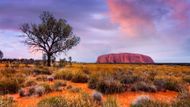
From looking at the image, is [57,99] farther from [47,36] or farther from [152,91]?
[47,36]

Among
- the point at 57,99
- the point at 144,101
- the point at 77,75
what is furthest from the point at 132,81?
the point at 57,99

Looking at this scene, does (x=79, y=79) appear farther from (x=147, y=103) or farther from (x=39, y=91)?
(x=147, y=103)

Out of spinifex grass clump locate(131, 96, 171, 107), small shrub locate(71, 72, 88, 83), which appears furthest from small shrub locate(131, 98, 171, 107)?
small shrub locate(71, 72, 88, 83)

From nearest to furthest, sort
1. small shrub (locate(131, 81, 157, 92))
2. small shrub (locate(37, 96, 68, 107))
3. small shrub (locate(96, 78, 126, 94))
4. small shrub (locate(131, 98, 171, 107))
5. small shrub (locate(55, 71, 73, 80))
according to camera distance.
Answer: small shrub (locate(37, 96, 68, 107)) < small shrub (locate(131, 98, 171, 107)) < small shrub (locate(96, 78, 126, 94)) < small shrub (locate(131, 81, 157, 92)) < small shrub (locate(55, 71, 73, 80))

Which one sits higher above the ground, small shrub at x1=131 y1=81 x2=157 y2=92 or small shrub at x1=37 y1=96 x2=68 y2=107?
small shrub at x1=37 y1=96 x2=68 y2=107

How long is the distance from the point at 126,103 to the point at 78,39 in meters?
39.5

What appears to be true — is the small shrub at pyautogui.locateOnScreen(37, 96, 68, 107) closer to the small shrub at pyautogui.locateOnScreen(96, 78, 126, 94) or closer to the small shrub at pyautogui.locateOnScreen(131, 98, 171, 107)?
the small shrub at pyautogui.locateOnScreen(131, 98, 171, 107)

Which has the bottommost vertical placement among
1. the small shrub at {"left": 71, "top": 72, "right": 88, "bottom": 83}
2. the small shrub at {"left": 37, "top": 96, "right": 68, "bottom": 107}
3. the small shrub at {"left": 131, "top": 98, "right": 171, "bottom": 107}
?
the small shrub at {"left": 131, "top": 98, "right": 171, "bottom": 107}

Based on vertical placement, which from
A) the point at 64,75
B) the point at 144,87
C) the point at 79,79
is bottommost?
the point at 144,87

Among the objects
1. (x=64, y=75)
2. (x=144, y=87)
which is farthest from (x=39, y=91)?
(x=64, y=75)

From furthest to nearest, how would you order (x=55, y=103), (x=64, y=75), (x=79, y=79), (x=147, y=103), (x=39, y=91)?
(x=64, y=75) < (x=79, y=79) < (x=39, y=91) < (x=147, y=103) < (x=55, y=103)

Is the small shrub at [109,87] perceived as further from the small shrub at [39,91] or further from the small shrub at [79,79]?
the small shrub at [79,79]

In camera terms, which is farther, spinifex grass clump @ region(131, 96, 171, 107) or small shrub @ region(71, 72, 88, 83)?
small shrub @ region(71, 72, 88, 83)

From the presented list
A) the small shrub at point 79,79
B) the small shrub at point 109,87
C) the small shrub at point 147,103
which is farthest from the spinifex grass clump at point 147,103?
the small shrub at point 79,79
